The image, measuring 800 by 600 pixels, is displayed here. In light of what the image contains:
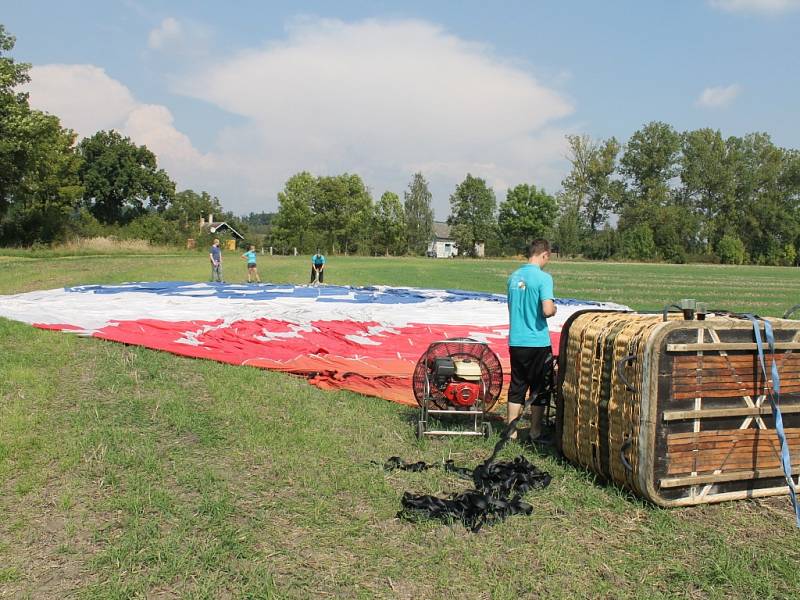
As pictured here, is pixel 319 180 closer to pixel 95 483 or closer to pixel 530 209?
pixel 530 209

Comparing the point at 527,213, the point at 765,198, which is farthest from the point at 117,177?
the point at 765,198

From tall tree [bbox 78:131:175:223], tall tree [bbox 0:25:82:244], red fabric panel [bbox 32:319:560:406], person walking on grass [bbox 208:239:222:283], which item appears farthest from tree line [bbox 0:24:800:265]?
red fabric panel [bbox 32:319:560:406]

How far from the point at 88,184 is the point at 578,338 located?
7440 cm

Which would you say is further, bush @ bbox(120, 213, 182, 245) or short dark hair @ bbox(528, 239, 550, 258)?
bush @ bbox(120, 213, 182, 245)

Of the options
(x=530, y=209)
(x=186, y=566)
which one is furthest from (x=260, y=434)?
(x=530, y=209)

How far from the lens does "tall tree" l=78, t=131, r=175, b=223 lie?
70.4 metres

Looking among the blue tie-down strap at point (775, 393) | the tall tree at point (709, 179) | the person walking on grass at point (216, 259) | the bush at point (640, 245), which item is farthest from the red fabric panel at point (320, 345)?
the tall tree at point (709, 179)

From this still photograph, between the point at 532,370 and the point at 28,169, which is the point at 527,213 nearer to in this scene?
the point at 28,169

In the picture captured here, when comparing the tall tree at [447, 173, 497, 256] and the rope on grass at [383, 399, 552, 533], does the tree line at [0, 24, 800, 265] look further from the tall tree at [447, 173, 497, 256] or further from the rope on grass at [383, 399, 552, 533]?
the rope on grass at [383, 399, 552, 533]

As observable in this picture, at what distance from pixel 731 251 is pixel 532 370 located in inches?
3352

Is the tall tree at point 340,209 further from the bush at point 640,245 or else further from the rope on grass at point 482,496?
the rope on grass at point 482,496

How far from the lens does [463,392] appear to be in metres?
5.62

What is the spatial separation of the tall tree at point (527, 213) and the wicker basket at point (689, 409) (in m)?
86.0

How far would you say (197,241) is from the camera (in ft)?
203
